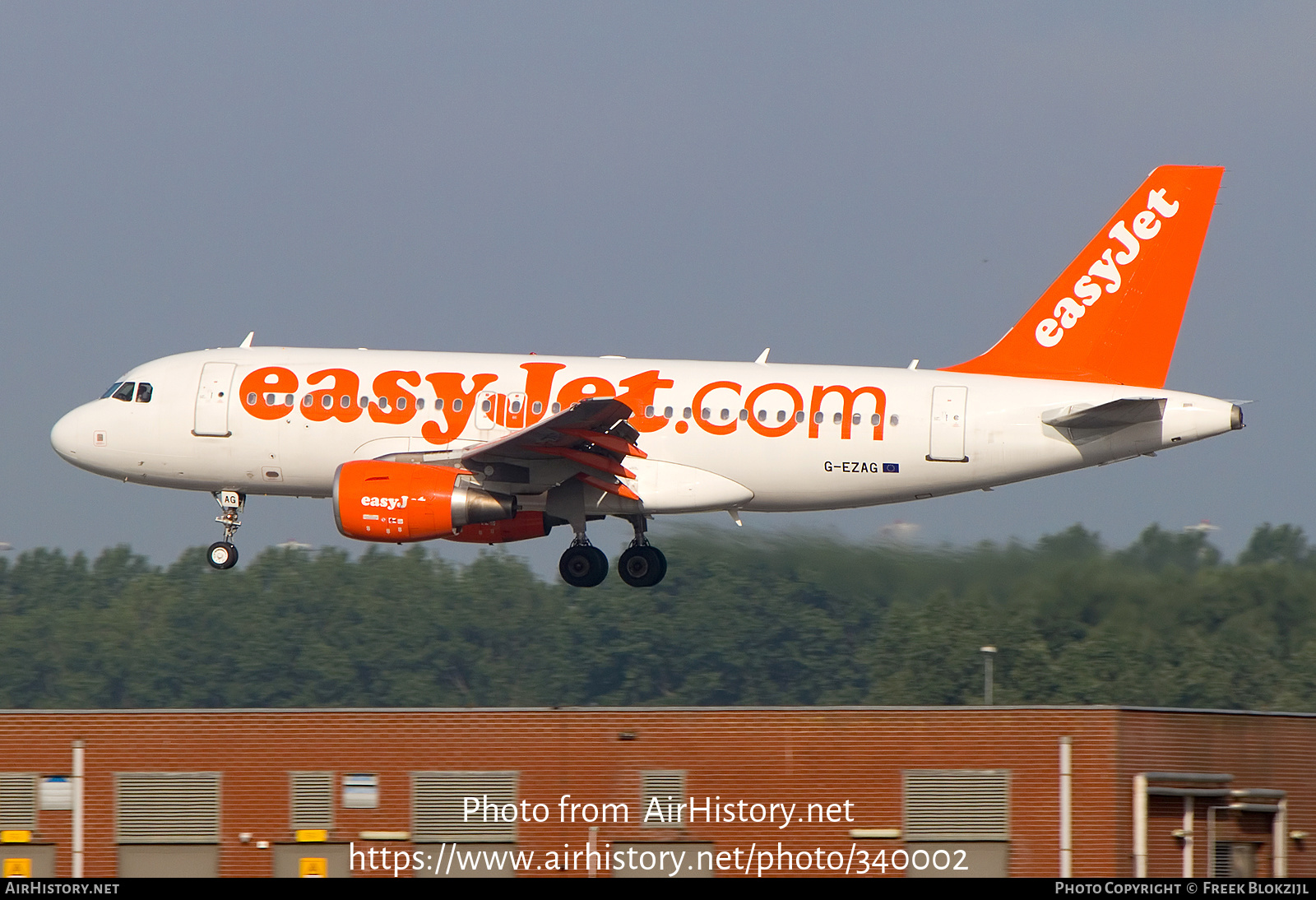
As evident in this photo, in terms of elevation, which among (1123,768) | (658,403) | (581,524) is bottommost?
(1123,768)

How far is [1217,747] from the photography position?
3084 centimetres

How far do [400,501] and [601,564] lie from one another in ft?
18.5

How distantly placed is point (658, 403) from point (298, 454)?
7.40 metres

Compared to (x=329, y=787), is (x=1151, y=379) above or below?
above

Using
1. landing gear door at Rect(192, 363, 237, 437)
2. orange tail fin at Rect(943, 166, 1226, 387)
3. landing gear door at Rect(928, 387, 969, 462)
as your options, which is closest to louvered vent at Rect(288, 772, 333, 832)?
landing gear door at Rect(192, 363, 237, 437)

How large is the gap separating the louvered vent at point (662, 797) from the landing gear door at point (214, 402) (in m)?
12.2

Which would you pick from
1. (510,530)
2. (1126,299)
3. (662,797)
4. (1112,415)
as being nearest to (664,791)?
(662,797)

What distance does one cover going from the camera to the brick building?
29.4 metres

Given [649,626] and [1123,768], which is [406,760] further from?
[649,626]

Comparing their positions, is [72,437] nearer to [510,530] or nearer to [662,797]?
[510,530]
